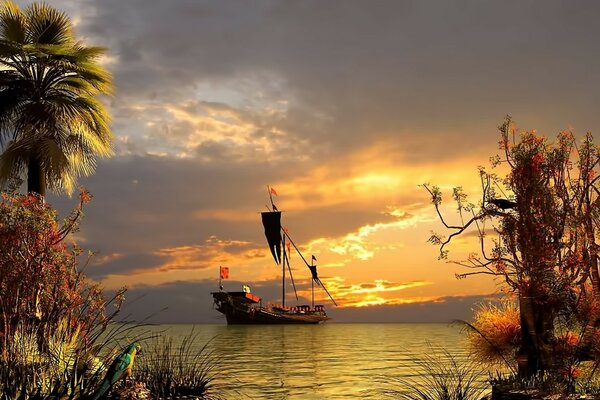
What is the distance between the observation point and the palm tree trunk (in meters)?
21.3

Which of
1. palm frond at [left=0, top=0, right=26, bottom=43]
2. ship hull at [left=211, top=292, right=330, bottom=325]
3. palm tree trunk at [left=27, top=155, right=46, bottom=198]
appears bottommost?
ship hull at [left=211, top=292, right=330, bottom=325]

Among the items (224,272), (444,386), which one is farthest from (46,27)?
(224,272)

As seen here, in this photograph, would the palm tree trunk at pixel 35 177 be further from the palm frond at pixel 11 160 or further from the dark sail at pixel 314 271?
the dark sail at pixel 314 271

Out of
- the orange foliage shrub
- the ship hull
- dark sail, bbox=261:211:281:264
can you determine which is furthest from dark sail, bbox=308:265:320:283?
the orange foliage shrub

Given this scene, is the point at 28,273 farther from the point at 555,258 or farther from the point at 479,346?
the point at 555,258

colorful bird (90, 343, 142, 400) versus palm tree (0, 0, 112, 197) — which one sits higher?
palm tree (0, 0, 112, 197)

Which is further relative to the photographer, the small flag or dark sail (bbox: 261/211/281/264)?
the small flag

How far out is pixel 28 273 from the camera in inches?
675

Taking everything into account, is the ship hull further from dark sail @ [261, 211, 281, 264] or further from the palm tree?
the palm tree

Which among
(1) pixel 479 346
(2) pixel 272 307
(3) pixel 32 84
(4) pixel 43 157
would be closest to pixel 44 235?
(4) pixel 43 157

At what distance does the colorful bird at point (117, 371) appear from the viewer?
12.7 meters

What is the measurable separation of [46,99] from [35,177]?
9.71 ft

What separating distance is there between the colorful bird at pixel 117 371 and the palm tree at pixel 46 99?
982 centimetres

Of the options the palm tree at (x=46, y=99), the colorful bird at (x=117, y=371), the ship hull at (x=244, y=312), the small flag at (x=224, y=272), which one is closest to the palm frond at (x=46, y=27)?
the palm tree at (x=46, y=99)
